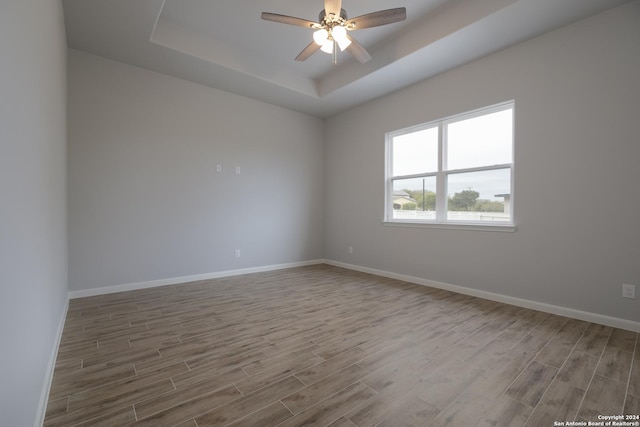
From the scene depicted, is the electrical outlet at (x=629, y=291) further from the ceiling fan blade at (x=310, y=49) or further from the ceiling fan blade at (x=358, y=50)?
the ceiling fan blade at (x=310, y=49)

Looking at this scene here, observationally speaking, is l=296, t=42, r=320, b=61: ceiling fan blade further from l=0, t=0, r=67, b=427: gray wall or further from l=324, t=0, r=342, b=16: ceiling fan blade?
l=0, t=0, r=67, b=427: gray wall

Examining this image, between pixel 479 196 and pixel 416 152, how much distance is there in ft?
3.90

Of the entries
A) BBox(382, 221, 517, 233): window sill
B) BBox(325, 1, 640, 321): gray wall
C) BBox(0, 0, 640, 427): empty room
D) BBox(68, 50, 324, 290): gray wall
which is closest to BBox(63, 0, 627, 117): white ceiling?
BBox(0, 0, 640, 427): empty room

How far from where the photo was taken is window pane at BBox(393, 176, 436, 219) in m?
4.22

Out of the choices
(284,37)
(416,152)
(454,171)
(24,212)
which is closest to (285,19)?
(284,37)

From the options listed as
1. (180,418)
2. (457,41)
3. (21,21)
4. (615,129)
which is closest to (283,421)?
(180,418)

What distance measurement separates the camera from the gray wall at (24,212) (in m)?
0.94

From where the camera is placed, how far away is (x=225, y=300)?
340 centimetres

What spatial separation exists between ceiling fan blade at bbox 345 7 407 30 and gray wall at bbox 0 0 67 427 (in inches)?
90.1

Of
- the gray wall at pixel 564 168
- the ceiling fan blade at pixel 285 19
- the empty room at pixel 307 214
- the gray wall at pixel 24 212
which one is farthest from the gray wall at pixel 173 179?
the gray wall at pixel 564 168

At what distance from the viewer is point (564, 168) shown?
2.93m

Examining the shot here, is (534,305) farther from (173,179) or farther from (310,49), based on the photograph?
(173,179)

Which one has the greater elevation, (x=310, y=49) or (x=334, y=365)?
(x=310, y=49)

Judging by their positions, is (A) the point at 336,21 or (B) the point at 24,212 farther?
(A) the point at 336,21
